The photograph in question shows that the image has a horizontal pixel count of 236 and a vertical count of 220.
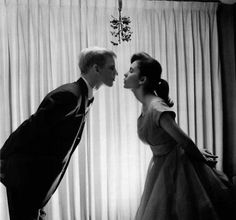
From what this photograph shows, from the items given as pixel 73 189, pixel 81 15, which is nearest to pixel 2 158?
pixel 73 189

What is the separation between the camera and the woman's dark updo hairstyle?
2.34 meters

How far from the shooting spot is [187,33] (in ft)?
12.5

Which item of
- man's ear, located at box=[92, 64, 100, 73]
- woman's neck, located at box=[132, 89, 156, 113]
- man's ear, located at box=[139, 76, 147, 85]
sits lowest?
woman's neck, located at box=[132, 89, 156, 113]

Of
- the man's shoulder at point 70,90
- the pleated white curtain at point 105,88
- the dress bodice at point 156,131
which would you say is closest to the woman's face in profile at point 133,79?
the dress bodice at point 156,131

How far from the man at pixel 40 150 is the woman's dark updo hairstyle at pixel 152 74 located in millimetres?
423

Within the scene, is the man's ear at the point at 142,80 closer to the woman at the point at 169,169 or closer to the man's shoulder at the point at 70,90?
the woman at the point at 169,169

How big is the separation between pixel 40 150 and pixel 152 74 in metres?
0.83

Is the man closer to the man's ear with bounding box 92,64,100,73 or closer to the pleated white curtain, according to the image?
the man's ear with bounding box 92,64,100,73

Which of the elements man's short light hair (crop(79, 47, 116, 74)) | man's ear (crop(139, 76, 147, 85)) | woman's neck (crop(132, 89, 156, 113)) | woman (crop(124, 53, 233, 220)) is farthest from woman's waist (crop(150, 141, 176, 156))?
man's short light hair (crop(79, 47, 116, 74))

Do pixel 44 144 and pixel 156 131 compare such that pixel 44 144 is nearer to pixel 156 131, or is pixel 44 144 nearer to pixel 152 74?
pixel 156 131

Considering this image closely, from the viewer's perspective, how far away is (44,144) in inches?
87.2

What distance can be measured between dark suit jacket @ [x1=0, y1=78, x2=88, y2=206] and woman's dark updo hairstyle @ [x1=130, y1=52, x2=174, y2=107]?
43 centimetres

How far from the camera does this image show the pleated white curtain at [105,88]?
3467 mm

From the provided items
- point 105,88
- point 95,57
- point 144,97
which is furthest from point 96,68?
point 105,88
